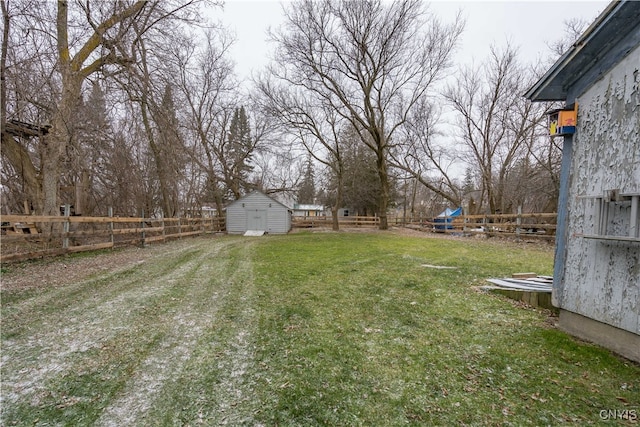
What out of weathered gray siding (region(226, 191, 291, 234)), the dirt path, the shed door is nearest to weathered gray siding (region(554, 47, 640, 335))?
the dirt path

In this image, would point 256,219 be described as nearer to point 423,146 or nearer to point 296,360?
point 423,146

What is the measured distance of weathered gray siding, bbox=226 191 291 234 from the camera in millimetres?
20266

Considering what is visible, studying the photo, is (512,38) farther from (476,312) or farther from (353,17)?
(476,312)

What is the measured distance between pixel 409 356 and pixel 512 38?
64.2 feet

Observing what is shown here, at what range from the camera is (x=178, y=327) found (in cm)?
339

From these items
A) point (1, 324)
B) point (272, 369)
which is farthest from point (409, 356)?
point (1, 324)

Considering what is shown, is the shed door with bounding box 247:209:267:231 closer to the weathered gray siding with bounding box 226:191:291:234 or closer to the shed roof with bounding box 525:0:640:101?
the weathered gray siding with bounding box 226:191:291:234

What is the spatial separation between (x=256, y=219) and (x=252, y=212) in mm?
558

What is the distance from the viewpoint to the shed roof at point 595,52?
251cm

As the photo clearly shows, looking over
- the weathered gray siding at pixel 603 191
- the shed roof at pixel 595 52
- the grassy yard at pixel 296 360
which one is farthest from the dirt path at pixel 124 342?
the shed roof at pixel 595 52

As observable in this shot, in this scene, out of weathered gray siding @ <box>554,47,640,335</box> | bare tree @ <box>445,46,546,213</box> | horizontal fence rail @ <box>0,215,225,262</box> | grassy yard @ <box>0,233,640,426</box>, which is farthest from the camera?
bare tree @ <box>445,46,546,213</box>

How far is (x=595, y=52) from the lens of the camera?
2865 millimetres

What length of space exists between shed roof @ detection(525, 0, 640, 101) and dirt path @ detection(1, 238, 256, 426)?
4281 mm

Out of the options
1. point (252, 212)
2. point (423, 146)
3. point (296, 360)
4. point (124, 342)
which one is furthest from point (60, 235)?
point (423, 146)
